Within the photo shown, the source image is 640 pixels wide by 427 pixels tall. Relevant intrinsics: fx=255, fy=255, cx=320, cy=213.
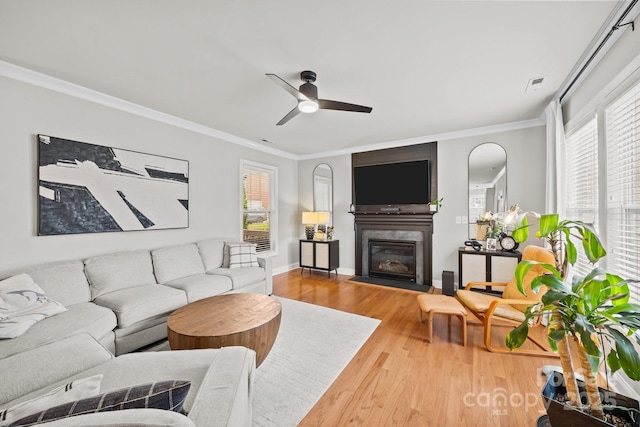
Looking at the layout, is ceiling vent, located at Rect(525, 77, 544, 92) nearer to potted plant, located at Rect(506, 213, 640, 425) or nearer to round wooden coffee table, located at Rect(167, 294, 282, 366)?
potted plant, located at Rect(506, 213, 640, 425)

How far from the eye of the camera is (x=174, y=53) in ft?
6.97

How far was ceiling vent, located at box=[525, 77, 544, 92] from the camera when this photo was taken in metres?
2.55

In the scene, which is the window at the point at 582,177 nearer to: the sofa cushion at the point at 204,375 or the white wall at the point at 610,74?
the white wall at the point at 610,74

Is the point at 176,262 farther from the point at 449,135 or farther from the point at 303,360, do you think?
the point at 449,135

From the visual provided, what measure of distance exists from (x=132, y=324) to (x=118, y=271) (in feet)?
2.41

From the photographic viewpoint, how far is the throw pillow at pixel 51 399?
2.48ft

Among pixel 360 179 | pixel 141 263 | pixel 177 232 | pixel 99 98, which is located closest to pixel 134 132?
pixel 99 98

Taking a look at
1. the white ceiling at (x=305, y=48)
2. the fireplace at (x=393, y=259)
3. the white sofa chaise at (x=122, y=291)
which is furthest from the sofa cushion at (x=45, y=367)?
the fireplace at (x=393, y=259)

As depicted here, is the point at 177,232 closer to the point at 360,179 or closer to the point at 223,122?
the point at 223,122

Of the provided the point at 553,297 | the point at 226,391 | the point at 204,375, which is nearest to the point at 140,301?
the point at 204,375

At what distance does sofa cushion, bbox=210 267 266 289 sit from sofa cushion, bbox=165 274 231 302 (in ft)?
0.35

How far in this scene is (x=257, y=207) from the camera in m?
5.06

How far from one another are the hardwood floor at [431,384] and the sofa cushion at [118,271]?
2.33 metres

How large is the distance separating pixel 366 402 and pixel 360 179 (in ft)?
13.0
